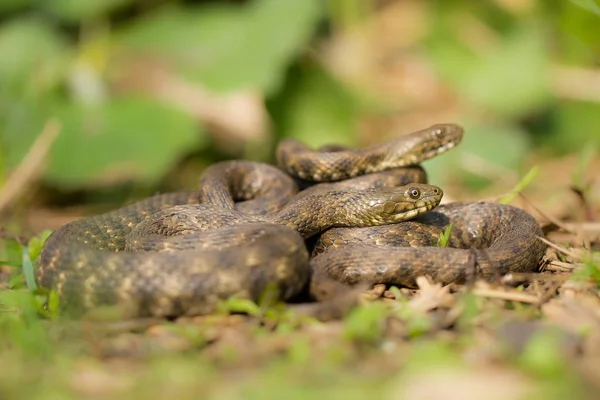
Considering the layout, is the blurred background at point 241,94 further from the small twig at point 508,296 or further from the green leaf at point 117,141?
the small twig at point 508,296

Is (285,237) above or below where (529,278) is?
above

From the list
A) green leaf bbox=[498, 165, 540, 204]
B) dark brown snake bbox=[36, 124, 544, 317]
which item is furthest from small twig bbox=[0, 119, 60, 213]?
green leaf bbox=[498, 165, 540, 204]

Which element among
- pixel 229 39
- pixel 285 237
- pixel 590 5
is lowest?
pixel 285 237

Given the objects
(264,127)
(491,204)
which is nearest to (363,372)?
(491,204)

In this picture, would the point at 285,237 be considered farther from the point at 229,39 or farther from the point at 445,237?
the point at 229,39

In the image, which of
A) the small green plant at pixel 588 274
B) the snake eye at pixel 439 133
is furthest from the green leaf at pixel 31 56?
the small green plant at pixel 588 274

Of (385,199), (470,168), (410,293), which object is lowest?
(470,168)

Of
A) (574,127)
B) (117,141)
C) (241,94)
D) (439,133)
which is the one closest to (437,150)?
(439,133)

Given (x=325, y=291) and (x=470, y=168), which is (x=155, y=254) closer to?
(x=325, y=291)
